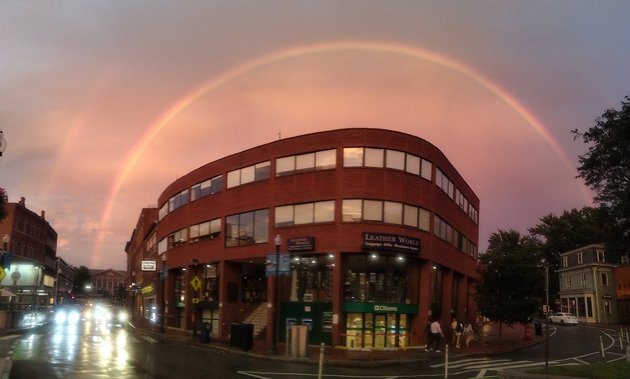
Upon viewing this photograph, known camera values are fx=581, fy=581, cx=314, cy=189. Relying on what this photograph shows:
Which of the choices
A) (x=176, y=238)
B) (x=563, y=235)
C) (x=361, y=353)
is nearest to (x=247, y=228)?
(x=361, y=353)

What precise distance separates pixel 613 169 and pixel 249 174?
22962 mm

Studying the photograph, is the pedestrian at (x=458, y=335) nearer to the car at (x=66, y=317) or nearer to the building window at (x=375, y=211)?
the building window at (x=375, y=211)

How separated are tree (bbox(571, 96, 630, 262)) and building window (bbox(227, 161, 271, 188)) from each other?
1974cm

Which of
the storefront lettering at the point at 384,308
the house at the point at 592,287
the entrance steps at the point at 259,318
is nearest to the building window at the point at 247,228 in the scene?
the entrance steps at the point at 259,318

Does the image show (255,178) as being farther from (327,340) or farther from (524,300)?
(524,300)

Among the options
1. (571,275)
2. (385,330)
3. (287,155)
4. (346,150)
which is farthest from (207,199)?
(571,275)

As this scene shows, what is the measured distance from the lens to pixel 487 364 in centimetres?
2491

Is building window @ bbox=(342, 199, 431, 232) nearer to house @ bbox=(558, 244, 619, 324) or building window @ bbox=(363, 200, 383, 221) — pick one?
building window @ bbox=(363, 200, 383, 221)

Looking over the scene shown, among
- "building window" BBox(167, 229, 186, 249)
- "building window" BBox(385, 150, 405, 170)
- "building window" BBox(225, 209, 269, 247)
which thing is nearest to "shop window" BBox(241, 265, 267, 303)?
"building window" BBox(225, 209, 269, 247)

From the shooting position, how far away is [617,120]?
33031 mm

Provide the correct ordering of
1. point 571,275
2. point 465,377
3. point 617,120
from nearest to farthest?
1. point 465,377
2. point 617,120
3. point 571,275

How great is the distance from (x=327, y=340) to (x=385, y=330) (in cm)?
341

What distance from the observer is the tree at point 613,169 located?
107ft

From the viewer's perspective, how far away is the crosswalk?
23.0 m
